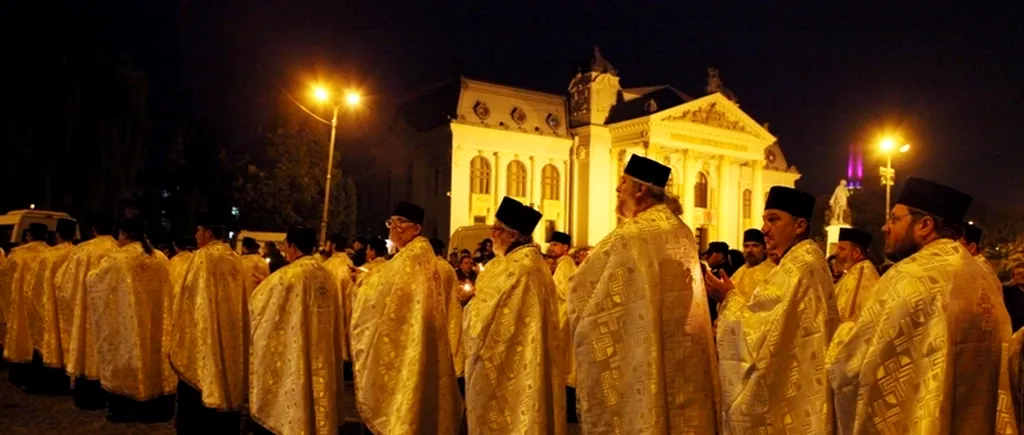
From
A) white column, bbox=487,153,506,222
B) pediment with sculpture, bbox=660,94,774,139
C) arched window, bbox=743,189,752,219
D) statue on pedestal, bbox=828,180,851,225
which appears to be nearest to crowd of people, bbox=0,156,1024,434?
statue on pedestal, bbox=828,180,851,225

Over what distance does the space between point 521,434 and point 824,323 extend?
228 cm

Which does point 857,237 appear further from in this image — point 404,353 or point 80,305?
point 80,305

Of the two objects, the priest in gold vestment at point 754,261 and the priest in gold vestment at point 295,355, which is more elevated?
the priest in gold vestment at point 754,261

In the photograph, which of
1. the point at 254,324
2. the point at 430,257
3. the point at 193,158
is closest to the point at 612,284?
the point at 430,257

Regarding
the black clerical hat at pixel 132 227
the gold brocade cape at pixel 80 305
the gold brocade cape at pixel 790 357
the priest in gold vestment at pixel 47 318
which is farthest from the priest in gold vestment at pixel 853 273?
the priest in gold vestment at pixel 47 318

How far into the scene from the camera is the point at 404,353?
653 centimetres

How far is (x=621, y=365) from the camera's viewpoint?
4.90 meters

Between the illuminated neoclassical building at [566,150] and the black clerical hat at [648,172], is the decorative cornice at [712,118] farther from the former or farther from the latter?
the black clerical hat at [648,172]

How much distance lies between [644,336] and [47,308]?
838 centimetres

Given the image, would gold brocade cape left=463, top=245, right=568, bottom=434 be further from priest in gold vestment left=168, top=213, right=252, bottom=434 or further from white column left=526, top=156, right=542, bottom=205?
white column left=526, top=156, right=542, bottom=205

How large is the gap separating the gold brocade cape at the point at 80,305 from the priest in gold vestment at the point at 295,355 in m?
2.91

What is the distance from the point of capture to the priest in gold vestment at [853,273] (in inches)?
260

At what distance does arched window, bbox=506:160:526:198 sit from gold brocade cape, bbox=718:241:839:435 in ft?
133

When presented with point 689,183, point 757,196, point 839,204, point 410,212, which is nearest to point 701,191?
point 689,183
